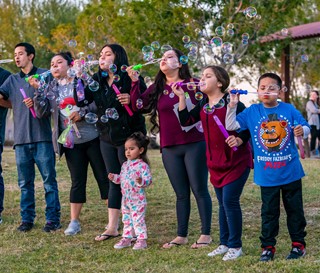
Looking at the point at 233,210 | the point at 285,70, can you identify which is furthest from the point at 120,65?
the point at 285,70

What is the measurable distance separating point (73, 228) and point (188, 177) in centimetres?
138

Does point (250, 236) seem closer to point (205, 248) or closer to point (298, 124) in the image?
point (205, 248)

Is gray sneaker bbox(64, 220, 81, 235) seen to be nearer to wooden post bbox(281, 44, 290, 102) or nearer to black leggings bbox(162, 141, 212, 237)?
black leggings bbox(162, 141, 212, 237)

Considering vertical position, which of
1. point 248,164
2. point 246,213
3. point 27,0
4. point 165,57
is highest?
point 27,0

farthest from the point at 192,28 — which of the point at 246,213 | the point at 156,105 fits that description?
the point at 156,105

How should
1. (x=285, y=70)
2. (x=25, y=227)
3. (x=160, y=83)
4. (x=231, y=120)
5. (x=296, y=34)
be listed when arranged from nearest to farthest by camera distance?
(x=231, y=120), (x=160, y=83), (x=25, y=227), (x=296, y=34), (x=285, y=70)

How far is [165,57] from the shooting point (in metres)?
5.86

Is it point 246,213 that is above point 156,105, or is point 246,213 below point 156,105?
below

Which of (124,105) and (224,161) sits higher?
(124,105)

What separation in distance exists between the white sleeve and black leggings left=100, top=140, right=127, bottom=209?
4.31 feet

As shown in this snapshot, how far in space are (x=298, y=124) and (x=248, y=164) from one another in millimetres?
586

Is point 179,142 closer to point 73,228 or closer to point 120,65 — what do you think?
point 120,65

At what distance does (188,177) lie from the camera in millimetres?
5938

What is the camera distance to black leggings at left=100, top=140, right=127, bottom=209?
20.5 ft
